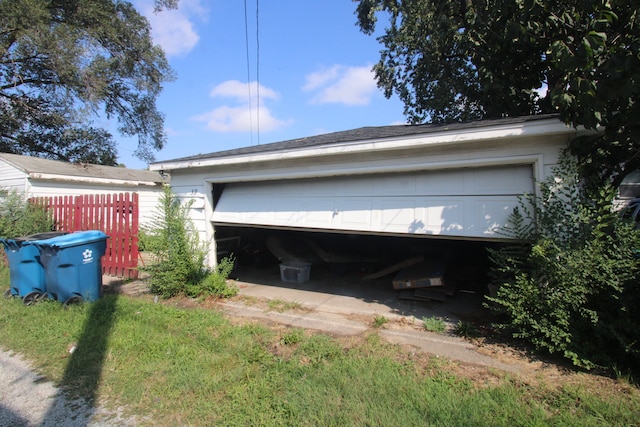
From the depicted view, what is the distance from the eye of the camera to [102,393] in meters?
2.83

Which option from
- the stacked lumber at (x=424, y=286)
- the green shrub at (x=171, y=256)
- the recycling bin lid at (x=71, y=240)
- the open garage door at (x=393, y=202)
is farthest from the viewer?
the green shrub at (x=171, y=256)

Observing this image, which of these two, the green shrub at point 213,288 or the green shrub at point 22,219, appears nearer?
the green shrub at point 213,288

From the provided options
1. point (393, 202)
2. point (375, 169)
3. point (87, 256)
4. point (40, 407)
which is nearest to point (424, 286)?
point (393, 202)

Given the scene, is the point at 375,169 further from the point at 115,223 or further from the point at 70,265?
the point at 115,223

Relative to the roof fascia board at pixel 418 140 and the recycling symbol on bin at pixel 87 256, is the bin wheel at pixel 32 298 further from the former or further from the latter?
the roof fascia board at pixel 418 140

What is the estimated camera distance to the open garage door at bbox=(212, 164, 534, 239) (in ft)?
12.5

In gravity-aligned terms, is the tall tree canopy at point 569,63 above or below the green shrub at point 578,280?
above

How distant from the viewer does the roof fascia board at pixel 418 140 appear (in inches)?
132

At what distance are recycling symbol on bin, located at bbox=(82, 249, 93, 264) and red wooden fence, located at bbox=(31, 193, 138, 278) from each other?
1.46m

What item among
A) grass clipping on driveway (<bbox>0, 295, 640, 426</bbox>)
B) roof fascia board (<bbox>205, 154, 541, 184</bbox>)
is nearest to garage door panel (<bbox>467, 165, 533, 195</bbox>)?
roof fascia board (<bbox>205, 154, 541, 184</bbox>)

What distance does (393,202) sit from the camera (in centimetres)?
456

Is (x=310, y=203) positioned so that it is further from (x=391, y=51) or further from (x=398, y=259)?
(x=391, y=51)

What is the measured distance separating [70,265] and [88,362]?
2296 mm

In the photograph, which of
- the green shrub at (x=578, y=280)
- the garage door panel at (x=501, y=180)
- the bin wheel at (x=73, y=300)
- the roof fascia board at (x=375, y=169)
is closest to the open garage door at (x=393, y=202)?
the garage door panel at (x=501, y=180)
